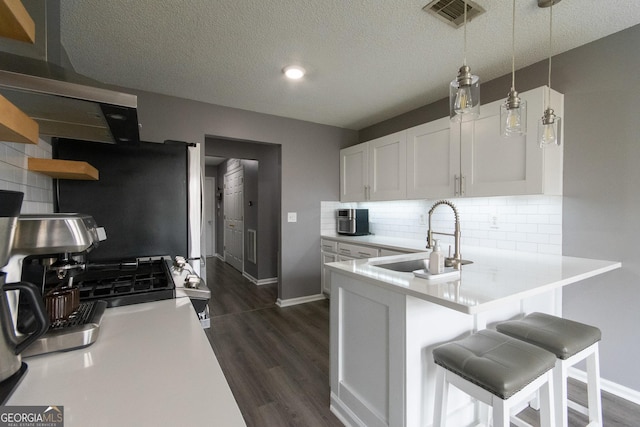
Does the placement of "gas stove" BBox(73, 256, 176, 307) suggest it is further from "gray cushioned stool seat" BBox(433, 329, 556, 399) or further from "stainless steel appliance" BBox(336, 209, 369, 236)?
"stainless steel appliance" BBox(336, 209, 369, 236)

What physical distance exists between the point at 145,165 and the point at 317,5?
1516 millimetres

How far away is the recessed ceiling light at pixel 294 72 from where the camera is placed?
2357 millimetres

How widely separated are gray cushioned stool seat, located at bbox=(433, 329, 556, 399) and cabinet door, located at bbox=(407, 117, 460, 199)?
5.25 feet

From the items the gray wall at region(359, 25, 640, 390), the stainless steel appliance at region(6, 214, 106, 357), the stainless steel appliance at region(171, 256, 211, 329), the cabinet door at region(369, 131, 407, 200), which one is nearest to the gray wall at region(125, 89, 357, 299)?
the cabinet door at region(369, 131, 407, 200)

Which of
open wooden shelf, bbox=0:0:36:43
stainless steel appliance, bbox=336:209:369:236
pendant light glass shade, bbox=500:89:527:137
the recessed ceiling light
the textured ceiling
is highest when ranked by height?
the textured ceiling

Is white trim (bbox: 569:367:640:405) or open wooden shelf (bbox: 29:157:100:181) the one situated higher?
open wooden shelf (bbox: 29:157:100:181)

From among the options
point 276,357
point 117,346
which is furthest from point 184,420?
point 276,357

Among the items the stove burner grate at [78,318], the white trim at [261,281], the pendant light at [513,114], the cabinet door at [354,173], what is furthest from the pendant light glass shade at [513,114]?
the white trim at [261,281]

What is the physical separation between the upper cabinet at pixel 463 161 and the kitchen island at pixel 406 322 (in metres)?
0.69

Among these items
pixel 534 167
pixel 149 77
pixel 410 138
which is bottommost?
pixel 534 167

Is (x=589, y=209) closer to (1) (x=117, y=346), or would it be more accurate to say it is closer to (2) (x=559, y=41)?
(2) (x=559, y=41)

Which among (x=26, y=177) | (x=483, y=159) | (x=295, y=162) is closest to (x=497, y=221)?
(x=483, y=159)

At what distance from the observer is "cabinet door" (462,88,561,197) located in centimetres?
203

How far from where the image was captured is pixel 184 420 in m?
0.52
